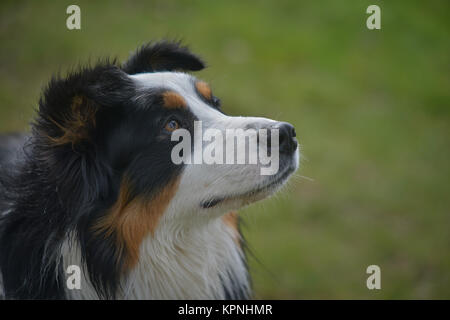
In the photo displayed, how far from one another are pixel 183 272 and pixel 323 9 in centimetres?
768

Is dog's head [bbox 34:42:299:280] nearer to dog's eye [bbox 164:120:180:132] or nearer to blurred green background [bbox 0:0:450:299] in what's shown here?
dog's eye [bbox 164:120:180:132]

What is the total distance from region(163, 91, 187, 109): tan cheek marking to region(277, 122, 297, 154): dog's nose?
0.62 meters

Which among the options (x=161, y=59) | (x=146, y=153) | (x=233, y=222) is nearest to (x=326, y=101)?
(x=161, y=59)

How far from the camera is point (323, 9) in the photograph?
9484mm

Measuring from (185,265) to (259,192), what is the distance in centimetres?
71

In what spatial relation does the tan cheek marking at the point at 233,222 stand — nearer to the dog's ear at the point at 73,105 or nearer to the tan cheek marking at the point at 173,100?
the tan cheek marking at the point at 173,100

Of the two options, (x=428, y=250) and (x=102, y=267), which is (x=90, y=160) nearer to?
(x=102, y=267)

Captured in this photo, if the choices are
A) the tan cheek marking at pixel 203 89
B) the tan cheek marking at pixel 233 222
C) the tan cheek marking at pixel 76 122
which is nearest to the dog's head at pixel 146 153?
the tan cheek marking at pixel 76 122

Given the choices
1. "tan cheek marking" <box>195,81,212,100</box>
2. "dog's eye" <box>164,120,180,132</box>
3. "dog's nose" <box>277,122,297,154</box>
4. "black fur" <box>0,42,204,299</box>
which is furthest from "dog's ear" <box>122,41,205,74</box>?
"dog's nose" <box>277,122,297,154</box>

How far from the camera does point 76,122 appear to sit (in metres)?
2.77

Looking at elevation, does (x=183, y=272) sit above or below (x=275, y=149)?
below

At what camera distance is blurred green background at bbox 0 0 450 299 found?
5477 mm

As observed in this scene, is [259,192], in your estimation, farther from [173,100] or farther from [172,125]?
[173,100]
